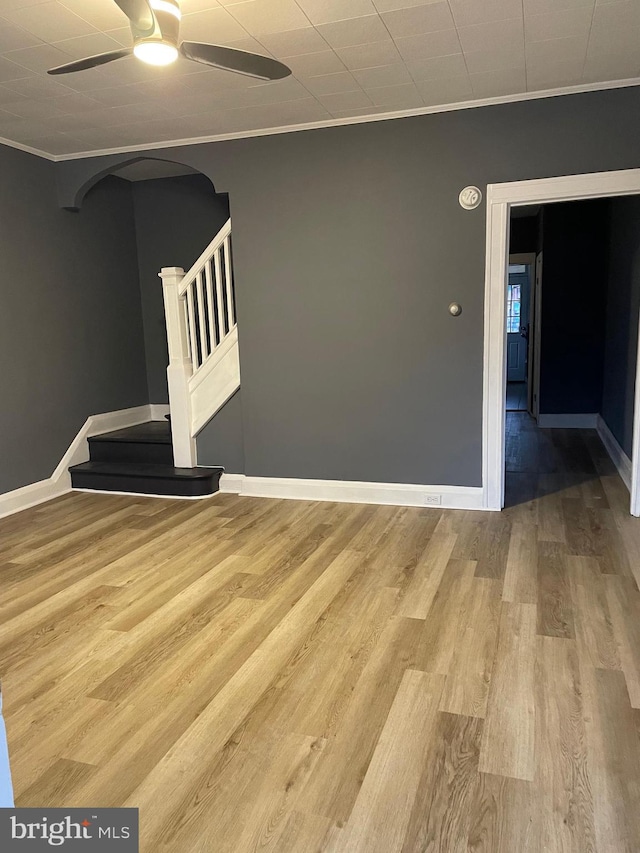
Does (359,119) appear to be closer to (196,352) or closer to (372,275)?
(372,275)

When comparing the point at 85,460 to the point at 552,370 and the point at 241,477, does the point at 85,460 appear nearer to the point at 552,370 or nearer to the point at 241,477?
the point at 241,477

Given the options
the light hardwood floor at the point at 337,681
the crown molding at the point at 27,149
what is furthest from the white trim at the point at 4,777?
the crown molding at the point at 27,149

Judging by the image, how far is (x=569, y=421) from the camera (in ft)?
23.8

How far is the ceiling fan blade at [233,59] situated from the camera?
7.83 ft

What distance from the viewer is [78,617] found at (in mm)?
2912

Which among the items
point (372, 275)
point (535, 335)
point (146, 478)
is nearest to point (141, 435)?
point (146, 478)

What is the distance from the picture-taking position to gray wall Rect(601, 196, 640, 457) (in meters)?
4.77

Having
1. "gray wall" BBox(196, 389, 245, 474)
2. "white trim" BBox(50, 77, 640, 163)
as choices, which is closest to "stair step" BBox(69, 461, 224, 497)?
"gray wall" BBox(196, 389, 245, 474)

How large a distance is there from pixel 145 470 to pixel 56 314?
1489 millimetres

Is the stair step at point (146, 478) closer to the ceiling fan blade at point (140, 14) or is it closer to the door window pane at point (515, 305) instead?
the ceiling fan blade at point (140, 14)

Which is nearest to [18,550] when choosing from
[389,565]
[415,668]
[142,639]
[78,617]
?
[78,617]

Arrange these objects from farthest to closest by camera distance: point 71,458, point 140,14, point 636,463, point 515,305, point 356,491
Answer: point 515,305 → point 71,458 → point 356,491 → point 636,463 → point 140,14

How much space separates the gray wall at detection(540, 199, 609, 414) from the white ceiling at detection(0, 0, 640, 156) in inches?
135

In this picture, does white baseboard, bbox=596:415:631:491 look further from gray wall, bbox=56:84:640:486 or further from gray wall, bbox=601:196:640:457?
Result: gray wall, bbox=56:84:640:486
